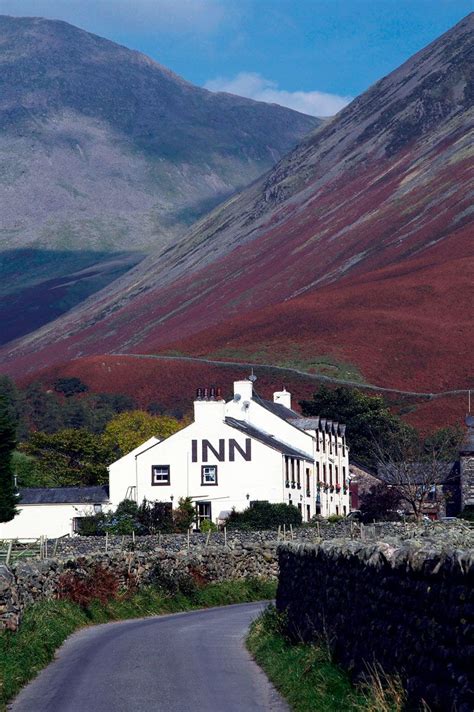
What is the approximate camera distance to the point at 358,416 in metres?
91.2

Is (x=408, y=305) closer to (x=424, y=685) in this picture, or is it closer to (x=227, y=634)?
(x=227, y=634)

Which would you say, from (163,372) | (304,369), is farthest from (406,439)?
(163,372)

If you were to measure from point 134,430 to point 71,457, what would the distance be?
11518mm

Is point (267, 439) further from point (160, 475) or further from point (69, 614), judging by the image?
point (69, 614)

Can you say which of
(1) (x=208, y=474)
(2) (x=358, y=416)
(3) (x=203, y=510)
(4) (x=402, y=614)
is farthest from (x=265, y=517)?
(4) (x=402, y=614)

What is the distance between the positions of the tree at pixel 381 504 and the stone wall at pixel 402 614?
46667 mm

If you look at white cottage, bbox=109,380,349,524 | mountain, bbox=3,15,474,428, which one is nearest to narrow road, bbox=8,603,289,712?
white cottage, bbox=109,380,349,524

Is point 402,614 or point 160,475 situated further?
point 160,475

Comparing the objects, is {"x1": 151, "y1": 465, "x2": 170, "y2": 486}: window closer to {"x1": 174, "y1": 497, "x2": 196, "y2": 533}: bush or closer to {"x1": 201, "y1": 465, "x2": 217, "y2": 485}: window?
{"x1": 201, "y1": 465, "x2": 217, "y2": 485}: window

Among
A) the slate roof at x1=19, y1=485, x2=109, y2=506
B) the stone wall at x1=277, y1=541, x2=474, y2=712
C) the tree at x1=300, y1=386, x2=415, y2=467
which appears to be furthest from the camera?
the tree at x1=300, y1=386, x2=415, y2=467

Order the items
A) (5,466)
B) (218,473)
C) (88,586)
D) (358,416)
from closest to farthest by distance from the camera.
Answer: (88,586), (5,466), (218,473), (358,416)

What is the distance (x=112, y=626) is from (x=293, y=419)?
146 ft

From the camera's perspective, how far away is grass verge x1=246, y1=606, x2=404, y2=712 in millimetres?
12898

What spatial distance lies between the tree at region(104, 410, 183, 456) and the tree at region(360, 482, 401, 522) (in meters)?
19.3
